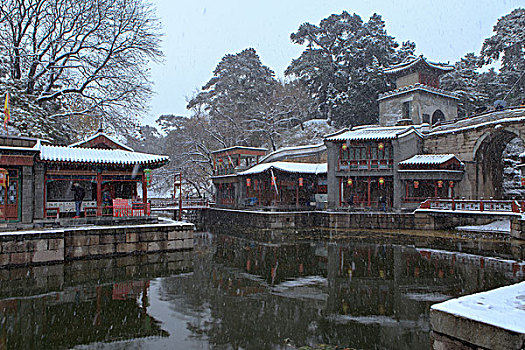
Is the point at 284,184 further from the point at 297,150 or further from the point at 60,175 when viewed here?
the point at 60,175

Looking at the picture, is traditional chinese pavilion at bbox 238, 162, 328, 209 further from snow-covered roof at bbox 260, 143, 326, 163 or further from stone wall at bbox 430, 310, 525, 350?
stone wall at bbox 430, 310, 525, 350

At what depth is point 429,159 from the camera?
84.9ft

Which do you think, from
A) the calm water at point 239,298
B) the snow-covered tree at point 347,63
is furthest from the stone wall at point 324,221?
the snow-covered tree at point 347,63

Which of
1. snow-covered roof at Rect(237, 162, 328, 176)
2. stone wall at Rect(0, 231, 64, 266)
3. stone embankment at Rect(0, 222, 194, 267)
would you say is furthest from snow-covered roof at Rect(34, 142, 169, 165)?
snow-covered roof at Rect(237, 162, 328, 176)

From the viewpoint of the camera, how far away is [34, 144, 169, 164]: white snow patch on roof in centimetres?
1593

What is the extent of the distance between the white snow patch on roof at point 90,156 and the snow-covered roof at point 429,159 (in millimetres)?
17082

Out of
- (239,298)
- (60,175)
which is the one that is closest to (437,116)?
(60,175)

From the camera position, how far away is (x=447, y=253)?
51.8 feet

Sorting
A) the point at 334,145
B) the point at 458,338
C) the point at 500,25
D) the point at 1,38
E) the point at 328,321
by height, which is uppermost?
the point at 500,25

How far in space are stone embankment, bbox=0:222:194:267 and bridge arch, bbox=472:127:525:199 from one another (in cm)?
2162

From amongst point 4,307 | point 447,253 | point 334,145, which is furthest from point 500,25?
point 4,307

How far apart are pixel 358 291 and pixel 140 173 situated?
1233cm

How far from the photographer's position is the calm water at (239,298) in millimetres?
6988

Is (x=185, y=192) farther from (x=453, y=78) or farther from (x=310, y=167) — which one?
(x=453, y=78)
